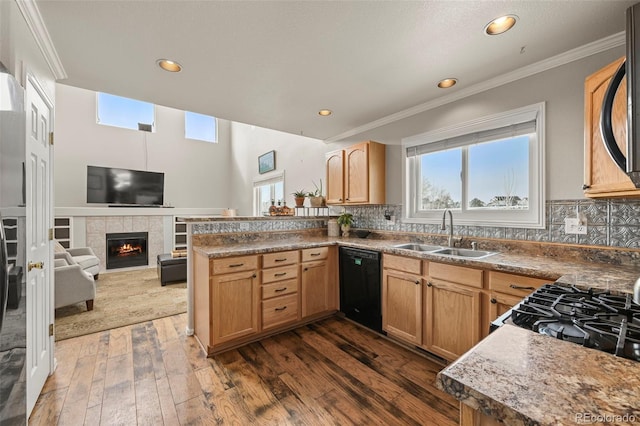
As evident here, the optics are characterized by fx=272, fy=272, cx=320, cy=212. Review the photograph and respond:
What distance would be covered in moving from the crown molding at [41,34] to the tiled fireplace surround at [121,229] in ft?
14.1

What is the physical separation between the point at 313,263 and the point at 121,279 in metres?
4.04

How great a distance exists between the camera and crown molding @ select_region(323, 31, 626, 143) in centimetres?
181

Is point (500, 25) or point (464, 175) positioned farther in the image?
point (464, 175)

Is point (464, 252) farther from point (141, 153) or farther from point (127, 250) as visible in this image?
point (141, 153)

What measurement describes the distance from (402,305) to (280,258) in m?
1.20

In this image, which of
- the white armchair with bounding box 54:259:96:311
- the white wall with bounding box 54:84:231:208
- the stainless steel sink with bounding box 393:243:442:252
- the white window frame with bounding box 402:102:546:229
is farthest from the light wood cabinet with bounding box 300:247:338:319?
the white wall with bounding box 54:84:231:208

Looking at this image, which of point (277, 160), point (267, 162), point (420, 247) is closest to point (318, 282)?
point (420, 247)

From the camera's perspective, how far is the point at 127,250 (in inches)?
226

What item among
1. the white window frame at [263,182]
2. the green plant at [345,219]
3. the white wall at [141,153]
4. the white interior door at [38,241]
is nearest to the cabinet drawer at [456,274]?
the green plant at [345,219]

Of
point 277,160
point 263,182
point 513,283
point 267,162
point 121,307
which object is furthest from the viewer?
point 263,182

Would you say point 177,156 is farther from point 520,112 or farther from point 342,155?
Answer: point 520,112

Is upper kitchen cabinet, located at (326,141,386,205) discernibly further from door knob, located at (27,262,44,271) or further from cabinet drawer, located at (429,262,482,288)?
door knob, located at (27,262,44,271)

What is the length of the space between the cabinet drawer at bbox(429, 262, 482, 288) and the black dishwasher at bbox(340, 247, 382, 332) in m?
0.57

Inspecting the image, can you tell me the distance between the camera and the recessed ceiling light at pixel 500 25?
5.25ft
